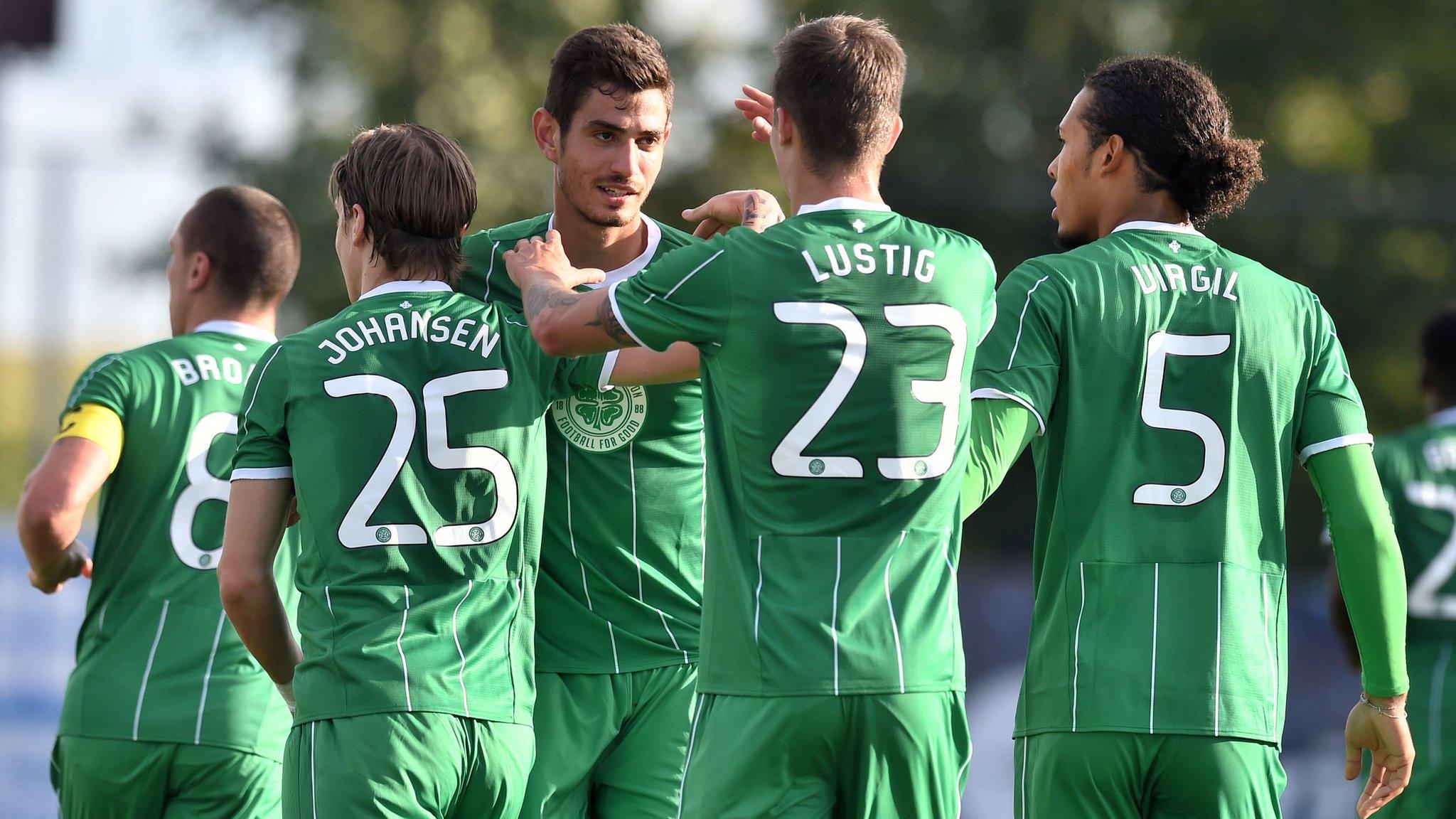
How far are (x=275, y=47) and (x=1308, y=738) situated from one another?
1340 centimetres

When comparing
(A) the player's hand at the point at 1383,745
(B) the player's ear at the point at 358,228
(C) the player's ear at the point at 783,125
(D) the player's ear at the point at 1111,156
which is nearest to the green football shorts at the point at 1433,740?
(A) the player's hand at the point at 1383,745

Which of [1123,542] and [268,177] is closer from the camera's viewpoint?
[1123,542]

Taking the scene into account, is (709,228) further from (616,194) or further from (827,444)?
(827,444)

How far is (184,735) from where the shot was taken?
5336 millimetres

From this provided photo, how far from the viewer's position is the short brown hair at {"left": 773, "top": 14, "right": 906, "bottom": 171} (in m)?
3.76

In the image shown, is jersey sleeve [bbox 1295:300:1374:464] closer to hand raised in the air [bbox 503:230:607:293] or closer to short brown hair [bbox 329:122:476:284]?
hand raised in the air [bbox 503:230:607:293]

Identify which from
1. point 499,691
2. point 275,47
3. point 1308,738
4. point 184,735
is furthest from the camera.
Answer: point 275,47

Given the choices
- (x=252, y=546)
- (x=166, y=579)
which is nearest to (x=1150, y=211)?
(x=252, y=546)

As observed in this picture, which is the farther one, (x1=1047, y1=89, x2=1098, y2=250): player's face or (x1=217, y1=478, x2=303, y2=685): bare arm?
(x1=1047, y1=89, x2=1098, y2=250): player's face

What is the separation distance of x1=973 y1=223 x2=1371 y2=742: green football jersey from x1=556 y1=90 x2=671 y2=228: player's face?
1.10 m

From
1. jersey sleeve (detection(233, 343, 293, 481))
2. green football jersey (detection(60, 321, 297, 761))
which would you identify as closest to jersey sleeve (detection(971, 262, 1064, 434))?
jersey sleeve (detection(233, 343, 293, 481))

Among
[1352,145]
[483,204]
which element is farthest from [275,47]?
[1352,145]

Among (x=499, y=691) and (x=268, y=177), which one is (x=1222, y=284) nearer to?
(x=499, y=691)

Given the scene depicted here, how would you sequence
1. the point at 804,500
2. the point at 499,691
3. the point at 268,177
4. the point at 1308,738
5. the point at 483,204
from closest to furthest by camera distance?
the point at 804,500
the point at 499,691
the point at 1308,738
the point at 483,204
the point at 268,177
